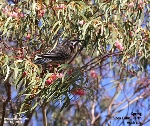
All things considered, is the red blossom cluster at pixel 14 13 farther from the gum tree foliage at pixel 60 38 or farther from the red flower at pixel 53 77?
the red flower at pixel 53 77

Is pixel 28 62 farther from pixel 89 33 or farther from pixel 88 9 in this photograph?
pixel 88 9

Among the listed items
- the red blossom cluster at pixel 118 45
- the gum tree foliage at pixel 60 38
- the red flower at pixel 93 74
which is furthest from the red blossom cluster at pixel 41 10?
the red flower at pixel 93 74

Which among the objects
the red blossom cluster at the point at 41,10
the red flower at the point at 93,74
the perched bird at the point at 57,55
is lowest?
the red flower at the point at 93,74

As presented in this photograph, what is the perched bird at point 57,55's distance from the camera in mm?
2867

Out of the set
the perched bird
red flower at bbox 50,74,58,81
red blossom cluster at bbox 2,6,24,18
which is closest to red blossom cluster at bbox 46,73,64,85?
red flower at bbox 50,74,58,81

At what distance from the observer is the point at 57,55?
298 centimetres

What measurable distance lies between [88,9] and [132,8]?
0.39 meters

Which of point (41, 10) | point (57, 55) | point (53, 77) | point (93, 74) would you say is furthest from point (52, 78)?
point (93, 74)

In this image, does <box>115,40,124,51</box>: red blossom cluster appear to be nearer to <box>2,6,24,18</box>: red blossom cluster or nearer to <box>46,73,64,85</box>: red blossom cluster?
<box>46,73,64,85</box>: red blossom cluster

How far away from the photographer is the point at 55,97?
8.85 ft

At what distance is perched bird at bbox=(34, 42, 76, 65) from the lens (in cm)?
287

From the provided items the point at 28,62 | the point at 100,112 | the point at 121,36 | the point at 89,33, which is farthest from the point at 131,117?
the point at 100,112

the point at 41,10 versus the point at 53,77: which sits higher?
the point at 41,10

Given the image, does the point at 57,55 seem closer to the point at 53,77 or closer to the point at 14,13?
the point at 53,77
